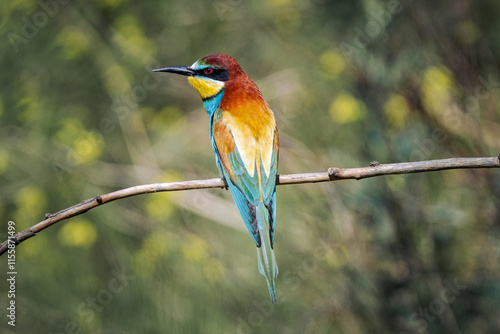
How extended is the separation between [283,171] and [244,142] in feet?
6.01

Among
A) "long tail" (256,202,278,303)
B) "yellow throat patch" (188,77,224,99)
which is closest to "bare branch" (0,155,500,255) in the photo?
"long tail" (256,202,278,303)

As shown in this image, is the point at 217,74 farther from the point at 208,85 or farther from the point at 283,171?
the point at 283,171

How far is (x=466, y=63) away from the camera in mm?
3348

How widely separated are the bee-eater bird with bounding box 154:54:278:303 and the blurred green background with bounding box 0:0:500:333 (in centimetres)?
93

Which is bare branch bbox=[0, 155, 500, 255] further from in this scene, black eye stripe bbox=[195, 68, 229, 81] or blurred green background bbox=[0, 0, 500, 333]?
blurred green background bbox=[0, 0, 500, 333]

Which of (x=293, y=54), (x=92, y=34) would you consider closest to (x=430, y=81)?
(x=293, y=54)

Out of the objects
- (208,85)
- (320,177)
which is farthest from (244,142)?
(320,177)

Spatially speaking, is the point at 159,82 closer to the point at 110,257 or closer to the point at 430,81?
the point at 110,257

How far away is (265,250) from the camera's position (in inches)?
88.6

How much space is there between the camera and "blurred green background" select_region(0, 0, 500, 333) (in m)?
3.13

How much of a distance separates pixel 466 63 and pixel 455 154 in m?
Answer: 0.55

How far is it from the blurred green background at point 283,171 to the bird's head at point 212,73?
0.97 m

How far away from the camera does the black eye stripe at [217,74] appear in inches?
115

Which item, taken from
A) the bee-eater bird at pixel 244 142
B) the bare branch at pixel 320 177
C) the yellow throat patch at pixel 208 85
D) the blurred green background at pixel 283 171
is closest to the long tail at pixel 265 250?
the bee-eater bird at pixel 244 142
